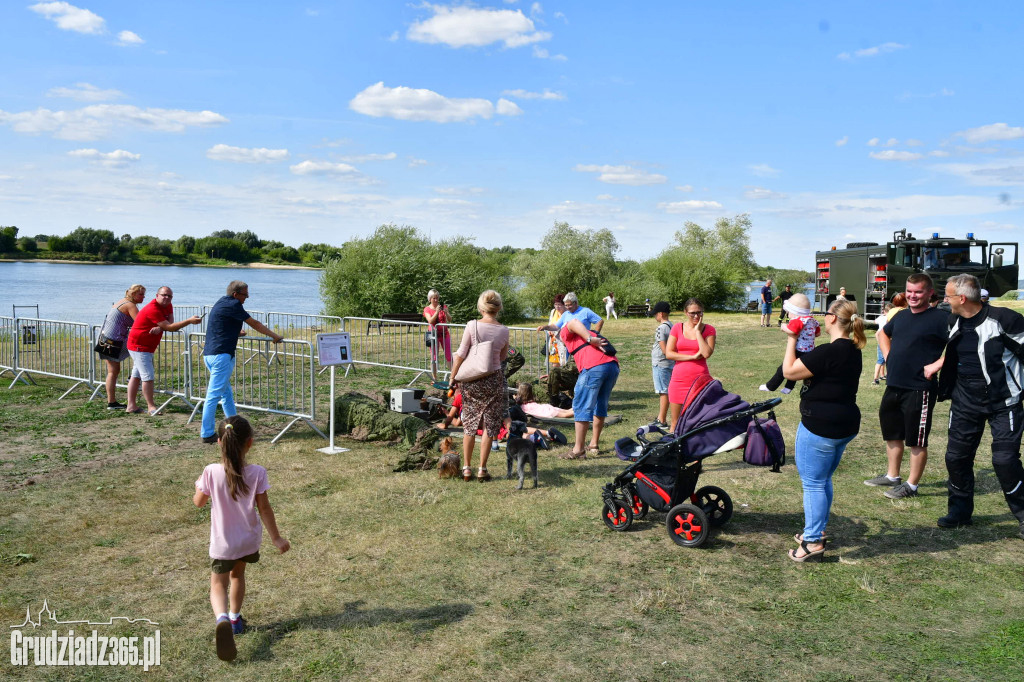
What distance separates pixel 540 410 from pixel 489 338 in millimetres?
3593

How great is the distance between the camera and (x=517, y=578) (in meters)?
4.75

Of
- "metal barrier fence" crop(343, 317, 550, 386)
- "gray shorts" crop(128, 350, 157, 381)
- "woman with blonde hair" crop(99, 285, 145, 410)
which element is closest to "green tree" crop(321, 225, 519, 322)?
"metal barrier fence" crop(343, 317, 550, 386)

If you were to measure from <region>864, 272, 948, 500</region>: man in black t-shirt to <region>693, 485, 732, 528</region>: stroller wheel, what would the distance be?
1.80m

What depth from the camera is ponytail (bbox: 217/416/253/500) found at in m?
3.70

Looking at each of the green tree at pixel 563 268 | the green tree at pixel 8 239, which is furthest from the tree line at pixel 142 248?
the green tree at pixel 563 268

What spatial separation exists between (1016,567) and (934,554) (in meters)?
0.49

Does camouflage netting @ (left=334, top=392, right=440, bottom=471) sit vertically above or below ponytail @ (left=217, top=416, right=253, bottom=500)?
below

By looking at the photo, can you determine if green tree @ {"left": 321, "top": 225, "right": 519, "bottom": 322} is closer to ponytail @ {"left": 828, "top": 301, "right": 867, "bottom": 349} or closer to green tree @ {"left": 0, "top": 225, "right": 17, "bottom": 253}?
ponytail @ {"left": 828, "top": 301, "right": 867, "bottom": 349}

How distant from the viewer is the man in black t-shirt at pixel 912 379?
6.01m

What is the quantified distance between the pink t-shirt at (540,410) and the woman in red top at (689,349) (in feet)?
9.73

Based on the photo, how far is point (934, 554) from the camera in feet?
16.9

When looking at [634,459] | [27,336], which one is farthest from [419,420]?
[27,336]

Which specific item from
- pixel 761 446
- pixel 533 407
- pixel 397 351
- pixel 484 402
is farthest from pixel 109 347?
pixel 761 446

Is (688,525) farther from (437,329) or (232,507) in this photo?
(437,329)
